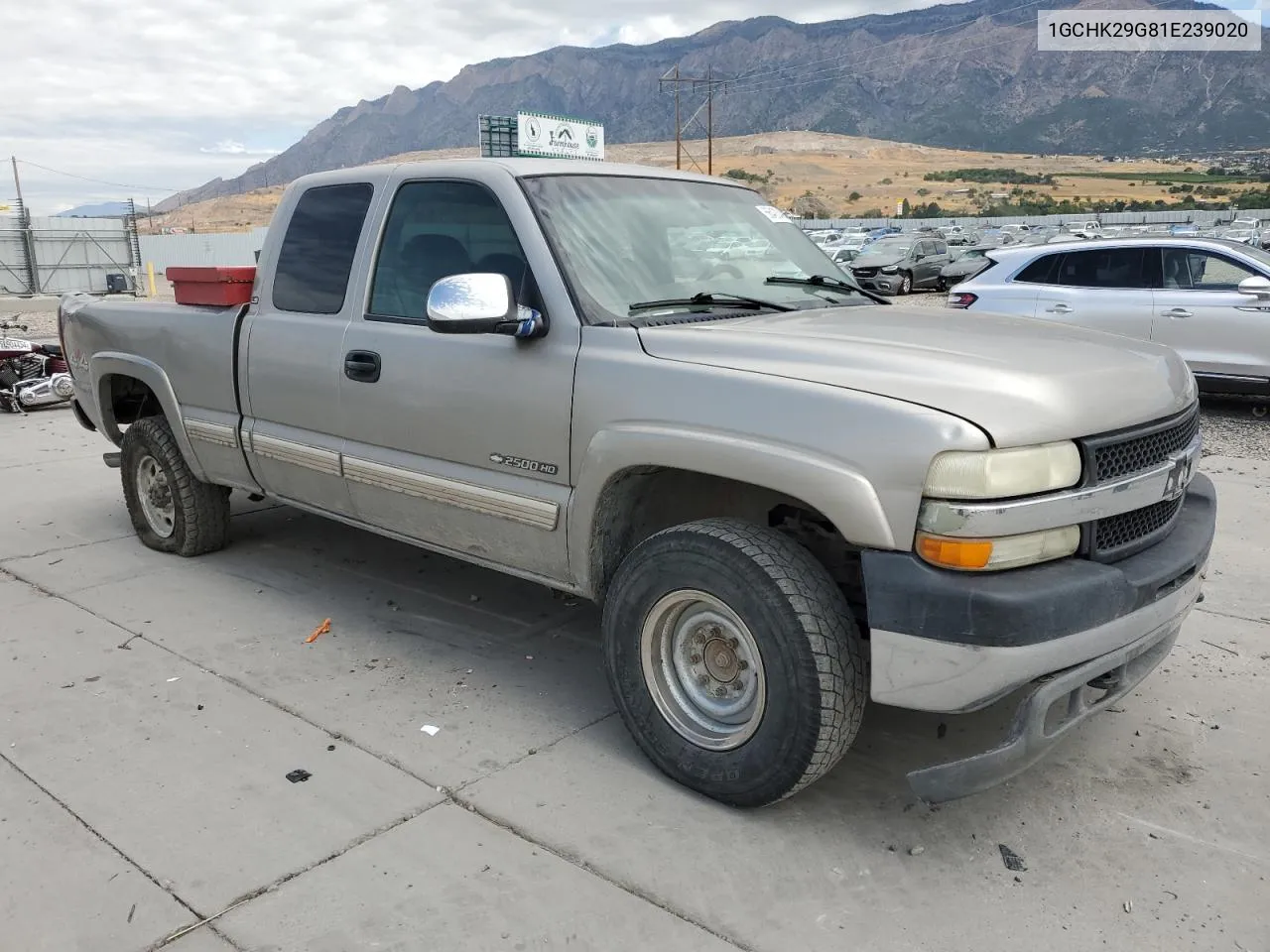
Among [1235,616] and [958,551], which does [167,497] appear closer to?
[958,551]

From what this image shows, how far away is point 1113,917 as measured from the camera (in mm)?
2654

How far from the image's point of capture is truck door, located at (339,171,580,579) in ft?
11.5

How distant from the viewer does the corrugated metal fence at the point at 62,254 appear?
35.8 metres

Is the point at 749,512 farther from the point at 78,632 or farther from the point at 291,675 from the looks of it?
the point at 78,632

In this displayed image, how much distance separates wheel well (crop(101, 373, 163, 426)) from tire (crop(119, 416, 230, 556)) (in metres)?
0.20

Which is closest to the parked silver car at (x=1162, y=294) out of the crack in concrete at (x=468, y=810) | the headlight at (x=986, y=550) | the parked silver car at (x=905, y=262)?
the headlight at (x=986, y=550)

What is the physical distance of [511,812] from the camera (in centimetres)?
315

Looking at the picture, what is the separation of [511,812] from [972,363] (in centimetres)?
190

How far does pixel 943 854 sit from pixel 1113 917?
18.1 inches

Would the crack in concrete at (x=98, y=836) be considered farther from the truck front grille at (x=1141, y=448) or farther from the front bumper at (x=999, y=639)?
the truck front grille at (x=1141, y=448)

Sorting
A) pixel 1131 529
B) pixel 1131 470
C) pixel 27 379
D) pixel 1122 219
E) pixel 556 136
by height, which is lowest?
pixel 27 379

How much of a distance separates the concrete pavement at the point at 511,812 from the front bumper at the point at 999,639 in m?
0.43

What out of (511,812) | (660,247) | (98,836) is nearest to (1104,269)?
(660,247)

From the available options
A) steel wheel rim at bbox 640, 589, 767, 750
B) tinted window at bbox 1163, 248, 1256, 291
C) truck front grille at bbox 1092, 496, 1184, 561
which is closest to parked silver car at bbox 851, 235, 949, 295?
tinted window at bbox 1163, 248, 1256, 291
